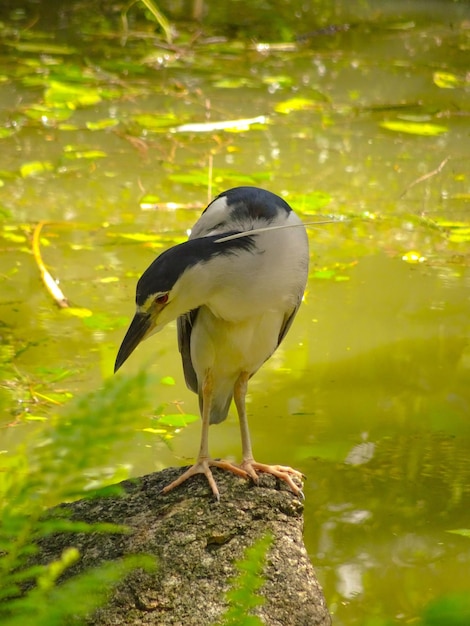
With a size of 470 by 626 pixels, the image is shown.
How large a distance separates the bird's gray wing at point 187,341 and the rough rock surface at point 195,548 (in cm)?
46

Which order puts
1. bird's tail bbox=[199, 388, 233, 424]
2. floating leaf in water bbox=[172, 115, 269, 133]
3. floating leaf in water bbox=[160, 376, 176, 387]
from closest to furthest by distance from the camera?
bird's tail bbox=[199, 388, 233, 424], floating leaf in water bbox=[160, 376, 176, 387], floating leaf in water bbox=[172, 115, 269, 133]

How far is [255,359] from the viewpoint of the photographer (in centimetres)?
257

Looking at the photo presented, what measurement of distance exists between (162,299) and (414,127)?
4536 millimetres

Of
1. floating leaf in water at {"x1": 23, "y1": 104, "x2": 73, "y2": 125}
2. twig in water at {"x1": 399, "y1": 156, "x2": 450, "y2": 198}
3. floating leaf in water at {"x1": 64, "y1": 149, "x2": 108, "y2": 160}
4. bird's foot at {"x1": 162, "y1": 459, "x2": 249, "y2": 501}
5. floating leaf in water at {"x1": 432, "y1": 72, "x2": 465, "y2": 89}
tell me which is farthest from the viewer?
floating leaf in water at {"x1": 432, "y1": 72, "x2": 465, "y2": 89}

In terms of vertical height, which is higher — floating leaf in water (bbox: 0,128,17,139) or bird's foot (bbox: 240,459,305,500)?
bird's foot (bbox: 240,459,305,500)

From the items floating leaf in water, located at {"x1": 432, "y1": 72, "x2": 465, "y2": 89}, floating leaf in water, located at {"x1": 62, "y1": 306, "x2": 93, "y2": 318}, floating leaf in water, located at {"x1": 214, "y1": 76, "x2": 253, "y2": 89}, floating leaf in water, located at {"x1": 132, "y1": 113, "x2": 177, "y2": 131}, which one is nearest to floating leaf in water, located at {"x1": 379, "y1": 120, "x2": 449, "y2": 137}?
floating leaf in water, located at {"x1": 432, "y1": 72, "x2": 465, "y2": 89}

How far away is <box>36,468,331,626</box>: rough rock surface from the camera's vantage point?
1.98 m

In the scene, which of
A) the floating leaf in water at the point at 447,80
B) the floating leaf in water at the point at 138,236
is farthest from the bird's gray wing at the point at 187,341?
the floating leaf in water at the point at 447,80

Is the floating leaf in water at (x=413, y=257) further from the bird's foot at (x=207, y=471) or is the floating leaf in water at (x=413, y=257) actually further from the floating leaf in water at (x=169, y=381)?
the bird's foot at (x=207, y=471)

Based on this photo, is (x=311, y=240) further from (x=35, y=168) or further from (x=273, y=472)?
(x=273, y=472)

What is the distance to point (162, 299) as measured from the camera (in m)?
2.20

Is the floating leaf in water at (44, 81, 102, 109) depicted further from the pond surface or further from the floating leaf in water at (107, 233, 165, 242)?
the floating leaf in water at (107, 233, 165, 242)

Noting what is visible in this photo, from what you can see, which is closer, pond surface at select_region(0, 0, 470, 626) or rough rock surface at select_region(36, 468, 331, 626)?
rough rock surface at select_region(36, 468, 331, 626)

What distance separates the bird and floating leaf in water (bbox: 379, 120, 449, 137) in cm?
396
